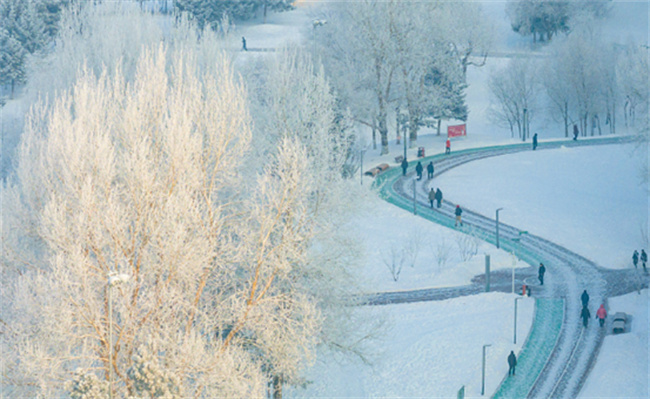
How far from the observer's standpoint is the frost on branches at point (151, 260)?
17750 millimetres

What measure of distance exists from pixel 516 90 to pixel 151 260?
52.6m

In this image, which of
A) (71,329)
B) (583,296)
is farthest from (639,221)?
(71,329)

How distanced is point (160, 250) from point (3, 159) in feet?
Result: 83.5

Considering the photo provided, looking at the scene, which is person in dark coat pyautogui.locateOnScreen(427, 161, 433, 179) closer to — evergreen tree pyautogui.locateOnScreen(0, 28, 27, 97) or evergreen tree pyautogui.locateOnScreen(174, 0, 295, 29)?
evergreen tree pyautogui.locateOnScreen(174, 0, 295, 29)

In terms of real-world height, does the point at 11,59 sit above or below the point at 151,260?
above

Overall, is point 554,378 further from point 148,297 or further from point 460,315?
point 148,297

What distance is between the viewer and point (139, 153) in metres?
18.6

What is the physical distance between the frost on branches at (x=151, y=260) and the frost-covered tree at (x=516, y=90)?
4704 cm

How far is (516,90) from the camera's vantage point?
219 feet

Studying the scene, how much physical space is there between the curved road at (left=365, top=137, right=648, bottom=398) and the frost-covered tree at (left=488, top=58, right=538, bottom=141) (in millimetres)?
20494

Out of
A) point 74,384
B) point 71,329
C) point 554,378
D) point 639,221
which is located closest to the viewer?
point 74,384

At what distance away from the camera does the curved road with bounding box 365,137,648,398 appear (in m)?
27.0

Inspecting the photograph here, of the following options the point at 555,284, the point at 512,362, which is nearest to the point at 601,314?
the point at 555,284

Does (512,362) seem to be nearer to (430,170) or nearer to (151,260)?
(151,260)
